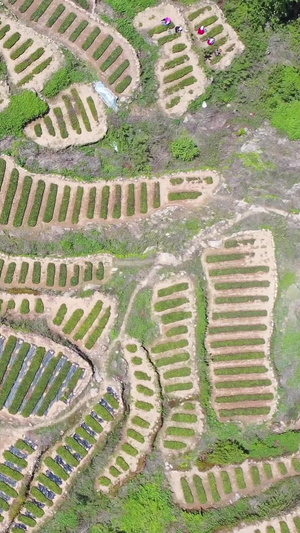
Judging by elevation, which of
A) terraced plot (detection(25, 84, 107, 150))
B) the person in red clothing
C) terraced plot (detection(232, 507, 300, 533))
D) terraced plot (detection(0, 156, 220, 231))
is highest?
the person in red clothing

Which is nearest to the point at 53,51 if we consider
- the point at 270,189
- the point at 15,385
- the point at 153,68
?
the point at 153,68

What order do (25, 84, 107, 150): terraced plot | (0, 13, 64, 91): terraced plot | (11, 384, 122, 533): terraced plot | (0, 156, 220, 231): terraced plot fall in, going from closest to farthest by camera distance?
(11, 384, 122, 533): terraced plot
(0, 13, 64, 91): terraced plot
(0, 156, 220, 231): terraced plot
(25, 84, 107, 150): terraced plot

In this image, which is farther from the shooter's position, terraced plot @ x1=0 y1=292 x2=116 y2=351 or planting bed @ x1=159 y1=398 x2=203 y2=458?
planting bed @ x1=159 y1=398 x2=203 y2=458

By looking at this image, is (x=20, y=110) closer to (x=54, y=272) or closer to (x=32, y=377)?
(x=54, y=272)

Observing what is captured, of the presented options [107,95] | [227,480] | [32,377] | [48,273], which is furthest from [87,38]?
[227,480]

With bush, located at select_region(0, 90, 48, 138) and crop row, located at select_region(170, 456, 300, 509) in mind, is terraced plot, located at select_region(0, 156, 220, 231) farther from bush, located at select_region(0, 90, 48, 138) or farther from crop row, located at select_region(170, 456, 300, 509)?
crop row, located at select_region(170, 456, 300, 509)

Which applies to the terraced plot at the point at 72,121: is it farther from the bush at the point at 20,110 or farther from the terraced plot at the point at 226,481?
the terraced plot at the point at 226,481

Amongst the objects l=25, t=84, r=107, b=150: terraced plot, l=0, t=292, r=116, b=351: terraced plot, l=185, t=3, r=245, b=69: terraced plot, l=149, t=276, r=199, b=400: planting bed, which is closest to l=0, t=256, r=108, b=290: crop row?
l=0, t=292, r=116, b=351: terraced plot

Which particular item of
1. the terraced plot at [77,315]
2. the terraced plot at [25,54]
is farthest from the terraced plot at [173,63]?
the terraced plot at [77,315]
